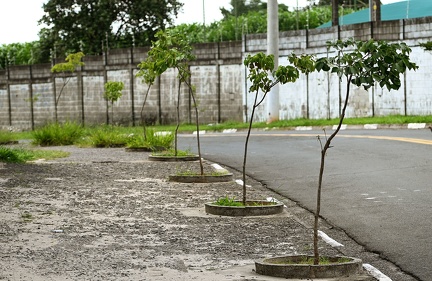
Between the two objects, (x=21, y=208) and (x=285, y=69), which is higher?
(x=285, y=69)

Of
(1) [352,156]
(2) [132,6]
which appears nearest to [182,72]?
(1) [352,156]


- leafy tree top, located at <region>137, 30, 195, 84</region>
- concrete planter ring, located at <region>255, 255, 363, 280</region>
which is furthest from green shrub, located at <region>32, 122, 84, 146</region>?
concrete planter ring, located at <region>255, 255, 363, 280</region>

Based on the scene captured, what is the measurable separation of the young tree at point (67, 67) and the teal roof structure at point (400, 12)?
15504 mm

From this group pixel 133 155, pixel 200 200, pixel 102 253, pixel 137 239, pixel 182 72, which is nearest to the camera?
pixel 102 253

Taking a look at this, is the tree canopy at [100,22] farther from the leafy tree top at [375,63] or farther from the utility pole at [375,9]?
the leafy tree top at [375,63]

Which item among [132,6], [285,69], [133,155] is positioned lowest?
[133,155]

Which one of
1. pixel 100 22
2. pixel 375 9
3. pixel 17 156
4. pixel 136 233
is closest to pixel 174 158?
pixel 17 156

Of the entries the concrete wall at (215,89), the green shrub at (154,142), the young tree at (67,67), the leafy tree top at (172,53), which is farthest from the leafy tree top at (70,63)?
the leafy tree top at (172,53)

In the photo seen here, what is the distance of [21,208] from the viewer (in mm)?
11977

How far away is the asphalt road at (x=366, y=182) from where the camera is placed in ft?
31.3

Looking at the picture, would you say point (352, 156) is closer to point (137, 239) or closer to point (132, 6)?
point (137, 239)

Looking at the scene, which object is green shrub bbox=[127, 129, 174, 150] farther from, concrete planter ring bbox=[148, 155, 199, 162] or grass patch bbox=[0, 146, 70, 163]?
concrete planter ring bbox=[148, 155, 199, 162]

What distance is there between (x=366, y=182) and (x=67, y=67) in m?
37.3

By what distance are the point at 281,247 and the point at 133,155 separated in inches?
579
